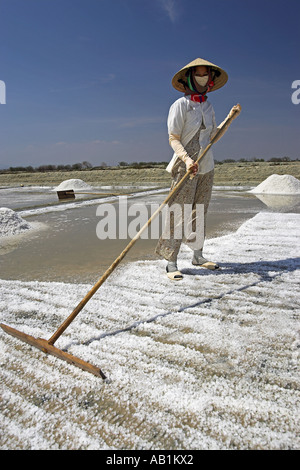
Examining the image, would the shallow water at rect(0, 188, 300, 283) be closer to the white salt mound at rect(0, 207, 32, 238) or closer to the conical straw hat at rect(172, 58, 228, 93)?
the white salt mound at rect(0, 207, 32, 238)

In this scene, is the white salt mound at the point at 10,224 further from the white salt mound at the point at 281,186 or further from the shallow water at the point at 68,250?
the white salt mound at the point at 281,186

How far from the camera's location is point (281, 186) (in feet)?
30.2

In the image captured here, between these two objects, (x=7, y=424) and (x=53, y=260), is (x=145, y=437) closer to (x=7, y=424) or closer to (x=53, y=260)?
(x=7, y=424)

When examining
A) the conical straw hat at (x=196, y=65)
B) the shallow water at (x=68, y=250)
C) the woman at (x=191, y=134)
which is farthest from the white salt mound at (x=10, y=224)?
the conical straw hat at (x=196, y=65)

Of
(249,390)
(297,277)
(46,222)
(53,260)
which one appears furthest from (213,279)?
(46,222)

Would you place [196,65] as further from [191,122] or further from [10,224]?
[10,224]

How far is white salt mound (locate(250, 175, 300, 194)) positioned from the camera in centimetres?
905

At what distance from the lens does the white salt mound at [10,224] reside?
13.7 feet

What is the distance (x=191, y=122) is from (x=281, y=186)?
26.2 ft

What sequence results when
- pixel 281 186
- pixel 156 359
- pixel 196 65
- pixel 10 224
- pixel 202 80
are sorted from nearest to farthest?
pixel 156 359 → pixel 196 65 → pixel 202 80 → pixel 10 224 → pixel 281 186

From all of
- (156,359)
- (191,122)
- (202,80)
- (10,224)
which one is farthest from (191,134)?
(10,224)

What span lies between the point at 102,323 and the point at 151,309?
1.05ft

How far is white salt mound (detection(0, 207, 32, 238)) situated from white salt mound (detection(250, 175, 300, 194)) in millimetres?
7662
